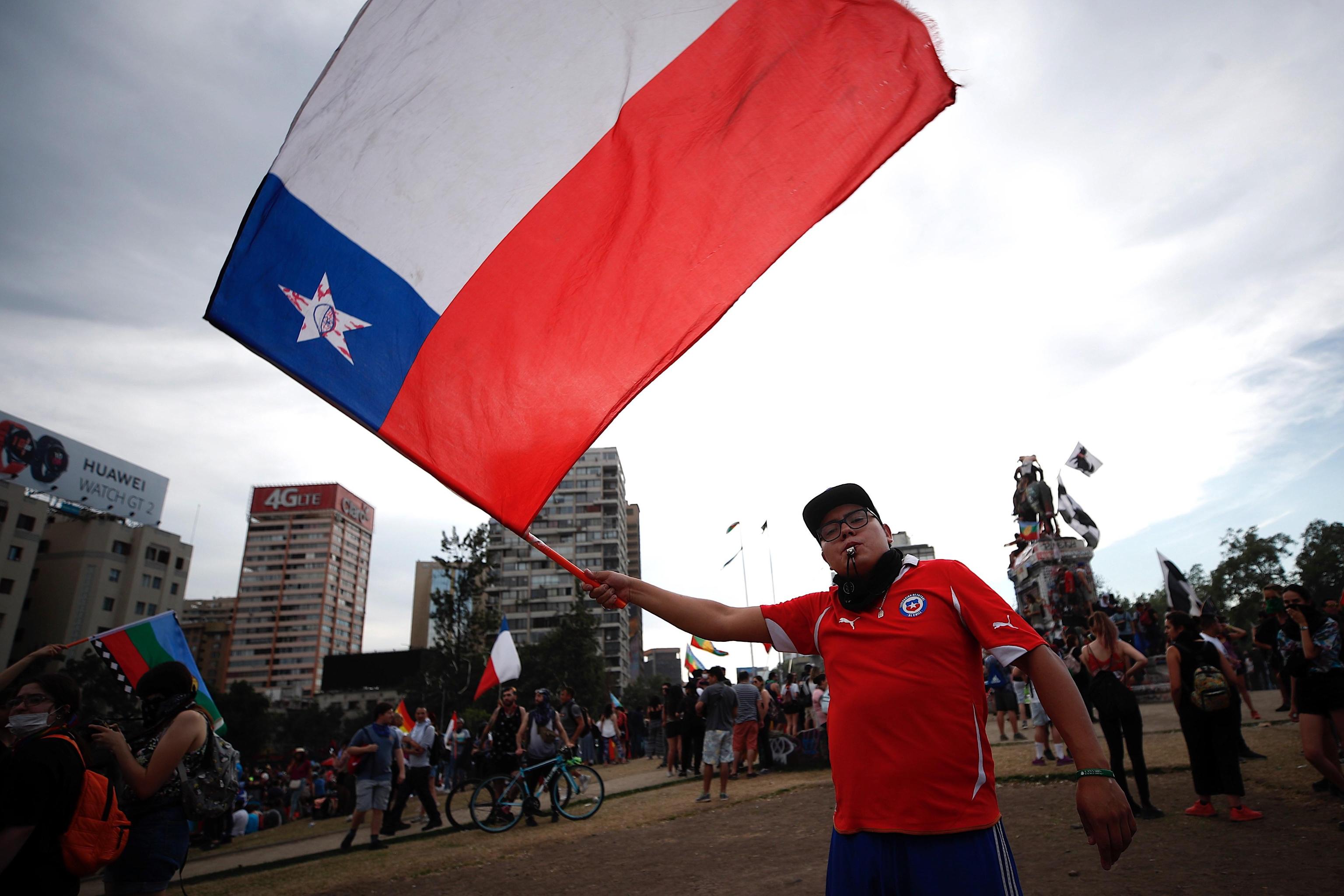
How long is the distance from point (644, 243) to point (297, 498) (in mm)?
180016

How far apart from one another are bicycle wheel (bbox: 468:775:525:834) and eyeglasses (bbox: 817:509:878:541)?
9514mm

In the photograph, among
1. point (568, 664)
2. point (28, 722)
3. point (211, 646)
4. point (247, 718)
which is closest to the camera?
point (28, 722)

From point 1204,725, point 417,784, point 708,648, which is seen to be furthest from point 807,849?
point 708,648

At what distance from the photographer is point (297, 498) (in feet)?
537

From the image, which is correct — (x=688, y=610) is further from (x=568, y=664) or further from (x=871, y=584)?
(x=568, y=664)

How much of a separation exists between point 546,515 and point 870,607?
11348 centimetres

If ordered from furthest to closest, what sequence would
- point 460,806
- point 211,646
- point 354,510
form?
point 354,510 < point 211,646 < point 460,806

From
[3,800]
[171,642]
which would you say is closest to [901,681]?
[3,800]

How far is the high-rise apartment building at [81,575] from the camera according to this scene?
7031 centimetres

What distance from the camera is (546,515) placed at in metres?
114

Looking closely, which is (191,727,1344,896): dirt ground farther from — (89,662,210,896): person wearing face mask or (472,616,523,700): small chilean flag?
(472,616,523,700): small chilean flag

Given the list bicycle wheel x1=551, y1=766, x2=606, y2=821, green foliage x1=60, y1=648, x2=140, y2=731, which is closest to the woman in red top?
bicycle wheel x1=551, y1=766, x2=606, y2=821

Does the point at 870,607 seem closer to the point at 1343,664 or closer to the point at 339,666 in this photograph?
the point at 1343,664

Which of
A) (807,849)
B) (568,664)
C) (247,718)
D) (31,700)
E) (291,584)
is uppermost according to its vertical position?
(291,584)
